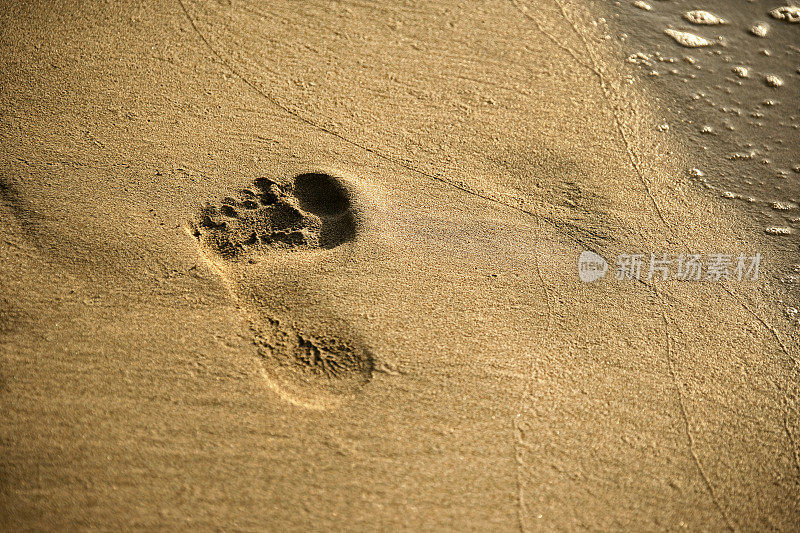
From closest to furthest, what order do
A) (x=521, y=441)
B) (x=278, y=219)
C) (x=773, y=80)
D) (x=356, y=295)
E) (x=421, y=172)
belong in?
(x=521, y=441) → (x=356, y=295) → (x=278, y=219) → (x=421, y=172) → (x=773, y=80)

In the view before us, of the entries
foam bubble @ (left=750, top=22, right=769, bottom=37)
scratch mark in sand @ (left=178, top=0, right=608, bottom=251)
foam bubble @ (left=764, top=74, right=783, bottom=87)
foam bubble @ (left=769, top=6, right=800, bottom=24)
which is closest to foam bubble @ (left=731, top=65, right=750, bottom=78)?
foam bubble @ (left=764, top=74, right=783, bottom=87)

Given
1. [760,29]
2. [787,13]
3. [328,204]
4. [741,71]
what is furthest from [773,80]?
[328,204]

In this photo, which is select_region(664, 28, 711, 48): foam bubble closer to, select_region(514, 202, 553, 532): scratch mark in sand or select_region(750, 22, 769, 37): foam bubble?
select_region(750, 22, 769, 37): foam bubble

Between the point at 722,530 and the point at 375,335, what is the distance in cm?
100

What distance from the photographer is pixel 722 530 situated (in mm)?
1487

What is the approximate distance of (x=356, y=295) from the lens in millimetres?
A: 1723

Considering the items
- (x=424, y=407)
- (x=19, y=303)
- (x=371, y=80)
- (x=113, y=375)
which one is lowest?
(x=424, y=407)

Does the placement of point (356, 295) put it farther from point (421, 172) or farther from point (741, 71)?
point (741, 71)

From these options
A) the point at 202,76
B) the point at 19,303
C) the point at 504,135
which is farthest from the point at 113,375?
the point at 504,135

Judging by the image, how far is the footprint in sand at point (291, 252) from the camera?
1.57 meters

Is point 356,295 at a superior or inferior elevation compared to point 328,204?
inferior

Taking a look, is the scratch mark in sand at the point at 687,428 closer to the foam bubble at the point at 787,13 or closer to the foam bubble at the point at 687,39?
the foam bubble at the point at 687,39

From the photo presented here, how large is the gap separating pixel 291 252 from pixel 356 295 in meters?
0.25

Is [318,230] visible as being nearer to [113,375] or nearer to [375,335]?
[375,335]
